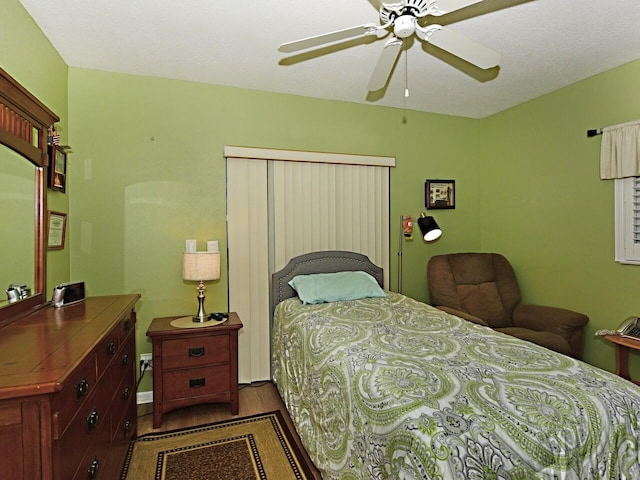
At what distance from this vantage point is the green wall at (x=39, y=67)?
1.81 metres

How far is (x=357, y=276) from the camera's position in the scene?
10.3ft

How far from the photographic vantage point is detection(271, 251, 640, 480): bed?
1119 millimetres

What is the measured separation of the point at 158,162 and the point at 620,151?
3.53 m

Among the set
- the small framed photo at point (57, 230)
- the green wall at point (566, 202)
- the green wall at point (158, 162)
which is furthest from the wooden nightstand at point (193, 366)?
the green wall at point (566, 202)

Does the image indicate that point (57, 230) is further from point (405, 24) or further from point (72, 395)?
point (405, 24)

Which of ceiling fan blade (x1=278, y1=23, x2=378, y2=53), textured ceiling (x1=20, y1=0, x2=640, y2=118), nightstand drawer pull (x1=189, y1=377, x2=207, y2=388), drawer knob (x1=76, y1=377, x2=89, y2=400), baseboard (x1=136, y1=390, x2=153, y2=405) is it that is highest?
textured ceiling (x1=20, y1=0, x2=640, y2=118)

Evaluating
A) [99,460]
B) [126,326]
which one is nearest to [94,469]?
[99,460]

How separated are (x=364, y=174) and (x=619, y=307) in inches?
91.1

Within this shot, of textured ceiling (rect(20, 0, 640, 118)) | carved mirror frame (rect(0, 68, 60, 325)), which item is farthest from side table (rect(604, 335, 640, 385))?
carved mirror frame (rect(0, 68, 60, 325))

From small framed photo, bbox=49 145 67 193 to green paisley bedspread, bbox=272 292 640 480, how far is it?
6.32 ft

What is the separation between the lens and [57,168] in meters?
2.35

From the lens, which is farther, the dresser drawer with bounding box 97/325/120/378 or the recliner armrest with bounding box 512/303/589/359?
the recliner armrest with bounding box 512/303/589/359

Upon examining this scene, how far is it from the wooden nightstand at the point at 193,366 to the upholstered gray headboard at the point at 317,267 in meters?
0.59

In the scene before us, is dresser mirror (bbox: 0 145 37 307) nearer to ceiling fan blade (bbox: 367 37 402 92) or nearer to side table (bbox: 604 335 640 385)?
ceiling fan blade (bbox: 367 37 402 92)
